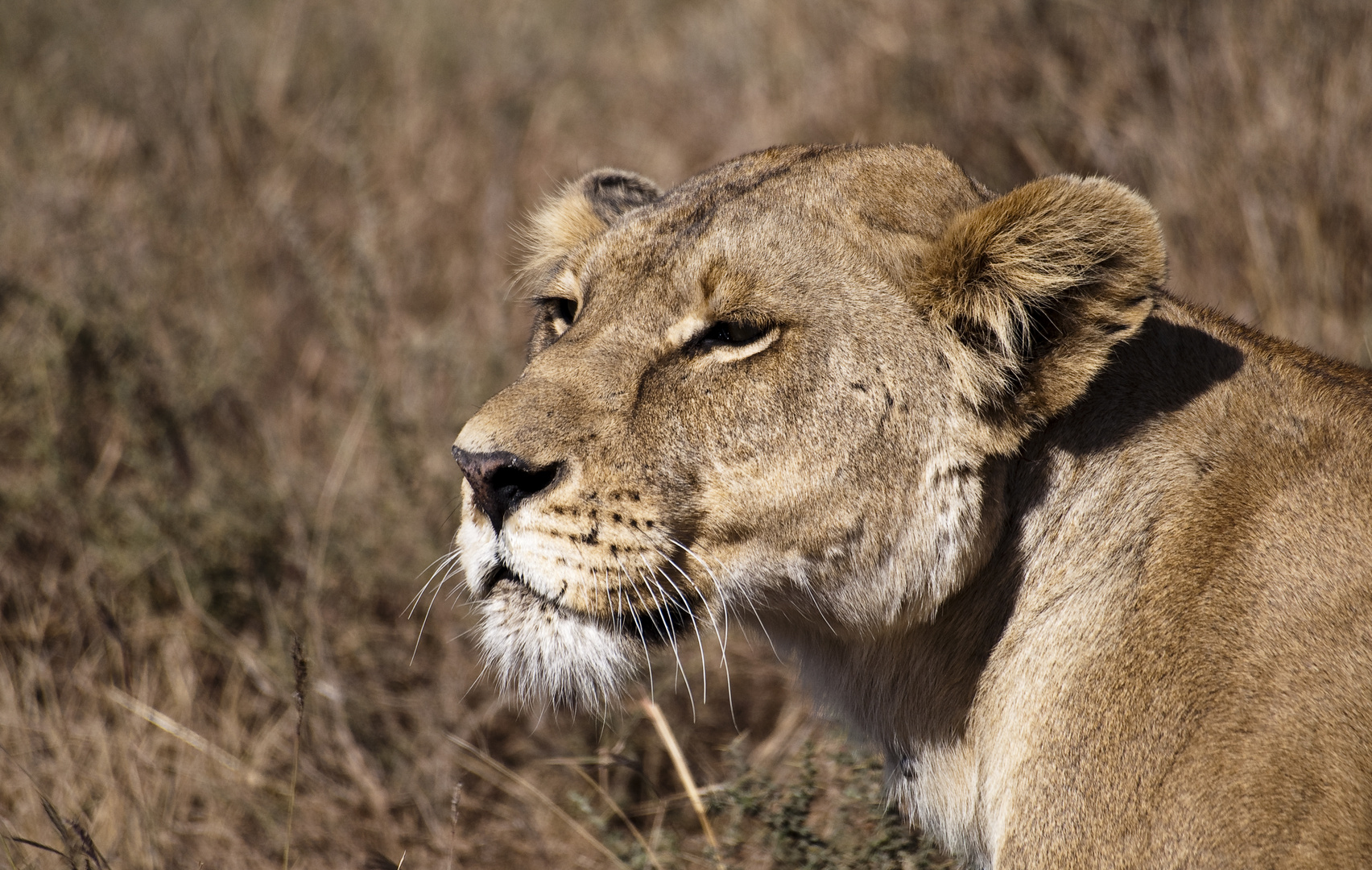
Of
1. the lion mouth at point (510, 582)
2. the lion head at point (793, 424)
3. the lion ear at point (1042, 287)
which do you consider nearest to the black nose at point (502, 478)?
the lion head at point (793, 424)

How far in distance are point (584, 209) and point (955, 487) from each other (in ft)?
4.96

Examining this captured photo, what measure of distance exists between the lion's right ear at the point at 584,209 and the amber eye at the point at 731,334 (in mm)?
790

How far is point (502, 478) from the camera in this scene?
259 cm

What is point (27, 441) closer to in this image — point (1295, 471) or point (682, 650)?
point (682, 650)

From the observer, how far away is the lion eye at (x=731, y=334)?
2805mm

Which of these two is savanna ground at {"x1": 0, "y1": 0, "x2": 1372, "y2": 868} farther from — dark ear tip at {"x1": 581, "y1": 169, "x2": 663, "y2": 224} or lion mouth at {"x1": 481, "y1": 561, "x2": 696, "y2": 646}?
dark ear tip at {"x1": 581, "y1": 169, "x2": 663, "y2": 224}

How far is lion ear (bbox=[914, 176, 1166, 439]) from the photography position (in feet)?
8.48

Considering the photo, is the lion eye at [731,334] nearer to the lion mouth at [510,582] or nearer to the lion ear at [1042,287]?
the lion ear at [1042,287]

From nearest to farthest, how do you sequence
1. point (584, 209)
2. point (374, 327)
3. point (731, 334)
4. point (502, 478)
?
point (502, 478), point (731, 334), point (584, 209), point (374, 327)

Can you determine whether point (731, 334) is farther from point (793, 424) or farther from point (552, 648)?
point (552, 648)

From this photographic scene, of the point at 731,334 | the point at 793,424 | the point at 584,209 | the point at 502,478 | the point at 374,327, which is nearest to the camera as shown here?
the point at 502,478

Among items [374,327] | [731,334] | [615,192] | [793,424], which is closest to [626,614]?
[793,424]

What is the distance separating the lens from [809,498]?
8.85 feet

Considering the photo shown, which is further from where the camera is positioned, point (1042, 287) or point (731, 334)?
point (731, 334)
